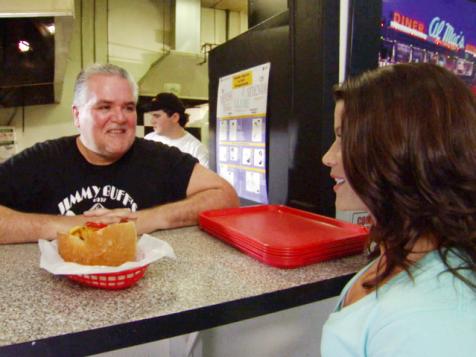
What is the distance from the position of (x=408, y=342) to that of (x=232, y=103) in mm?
1229

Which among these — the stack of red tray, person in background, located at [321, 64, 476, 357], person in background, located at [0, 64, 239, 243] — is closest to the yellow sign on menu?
person in background, located at [0, 64, 239, 243]

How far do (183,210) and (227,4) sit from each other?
4989 millimetres

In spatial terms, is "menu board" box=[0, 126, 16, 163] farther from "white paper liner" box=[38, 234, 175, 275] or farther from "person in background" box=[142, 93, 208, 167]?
"white paper liner" box=[38, 234, 175, 275]

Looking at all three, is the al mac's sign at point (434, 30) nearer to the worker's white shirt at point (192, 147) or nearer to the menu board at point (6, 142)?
the worker's white shirt at point (192, 147)

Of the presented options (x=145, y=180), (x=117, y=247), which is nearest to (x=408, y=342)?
(x=117, y=247)

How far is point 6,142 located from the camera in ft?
14.1

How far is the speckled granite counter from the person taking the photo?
452mm

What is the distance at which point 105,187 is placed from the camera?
137 centimetres

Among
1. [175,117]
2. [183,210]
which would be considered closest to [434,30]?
[183,210]

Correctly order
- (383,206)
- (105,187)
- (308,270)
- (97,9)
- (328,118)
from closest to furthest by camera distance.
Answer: (383,206), (308,270), (328,118), (105,187), (97,9)

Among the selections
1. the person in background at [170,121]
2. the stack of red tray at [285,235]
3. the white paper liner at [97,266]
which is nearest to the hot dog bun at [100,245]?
the white paper liner at [97,266]

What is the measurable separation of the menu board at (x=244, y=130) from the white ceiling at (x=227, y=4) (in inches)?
164

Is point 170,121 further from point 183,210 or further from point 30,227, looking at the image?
point 30,227

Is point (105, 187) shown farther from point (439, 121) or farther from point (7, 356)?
point (439, 121)
